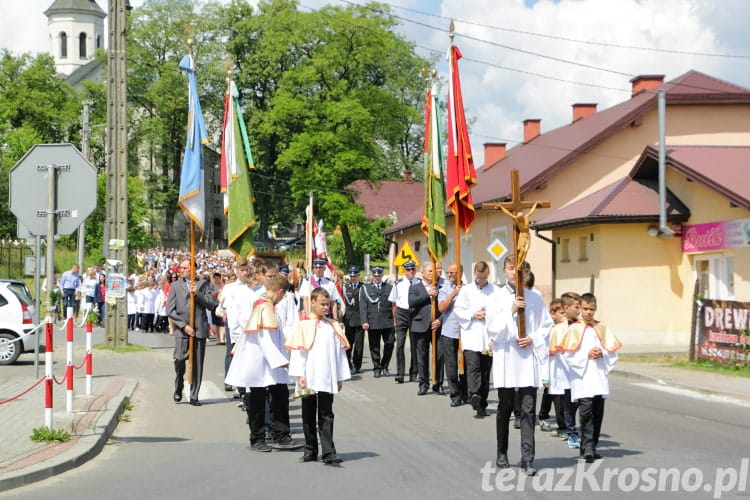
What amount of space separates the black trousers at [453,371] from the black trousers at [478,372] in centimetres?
81

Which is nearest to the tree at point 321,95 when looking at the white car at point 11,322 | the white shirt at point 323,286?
the white car at point 11,322

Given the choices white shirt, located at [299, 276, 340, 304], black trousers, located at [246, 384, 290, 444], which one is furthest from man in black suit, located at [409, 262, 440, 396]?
black trousers, located at [246, 384, 290, 444]

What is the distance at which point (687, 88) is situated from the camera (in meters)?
36.6

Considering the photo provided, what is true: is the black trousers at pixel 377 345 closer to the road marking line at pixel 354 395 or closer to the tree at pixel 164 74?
the road marking line at pixel 354 395

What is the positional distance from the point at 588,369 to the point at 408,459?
1.86 metres

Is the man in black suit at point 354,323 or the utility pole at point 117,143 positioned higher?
the utility pole at point 117,143

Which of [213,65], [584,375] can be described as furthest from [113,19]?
[213,65]

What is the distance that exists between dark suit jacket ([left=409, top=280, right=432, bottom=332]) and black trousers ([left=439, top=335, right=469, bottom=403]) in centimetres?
113

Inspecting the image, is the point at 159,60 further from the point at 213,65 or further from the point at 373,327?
the point at 373,327

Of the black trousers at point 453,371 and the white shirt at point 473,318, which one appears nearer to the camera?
the white shirt at point 473,318

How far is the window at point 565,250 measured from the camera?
3125cm

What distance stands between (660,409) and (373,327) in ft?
19.9

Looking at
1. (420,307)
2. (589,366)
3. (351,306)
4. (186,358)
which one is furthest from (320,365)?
(351,306)

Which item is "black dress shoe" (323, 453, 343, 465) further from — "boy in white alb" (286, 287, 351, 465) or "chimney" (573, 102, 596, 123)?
"chimney" (573, 102, 596, 123)
